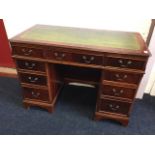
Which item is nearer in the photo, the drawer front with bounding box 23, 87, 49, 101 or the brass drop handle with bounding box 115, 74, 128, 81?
the brass drop handle with bounding box 115, 74, 128, 81

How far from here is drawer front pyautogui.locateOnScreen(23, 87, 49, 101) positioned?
1.53 m

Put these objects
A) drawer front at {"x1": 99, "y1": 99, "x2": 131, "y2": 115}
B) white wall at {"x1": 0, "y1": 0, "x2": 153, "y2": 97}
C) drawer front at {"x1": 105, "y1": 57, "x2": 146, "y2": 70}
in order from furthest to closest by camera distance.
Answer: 1. white wall at {"x1": 0, "y1": 0, "x2": 153, "y2": 97}
2. drawer front at {"x1": 99, "y1": 99, "x2": 131, "y2": 115}
3. drawer front at {"x1": 105, "y1": 57, "x2": 146, "y2": 70}

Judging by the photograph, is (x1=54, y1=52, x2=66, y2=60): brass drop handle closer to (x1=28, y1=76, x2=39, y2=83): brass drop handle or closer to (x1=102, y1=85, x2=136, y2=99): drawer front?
(x1=28, y1=76, x2=39, y2=83): brass drop handle

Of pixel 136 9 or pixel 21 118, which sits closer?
pixel 136 9

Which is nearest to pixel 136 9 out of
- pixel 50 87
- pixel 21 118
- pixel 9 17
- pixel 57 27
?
pixel 57 27

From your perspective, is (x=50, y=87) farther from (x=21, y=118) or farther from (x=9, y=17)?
(x=9, y=17)

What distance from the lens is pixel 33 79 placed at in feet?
4.76

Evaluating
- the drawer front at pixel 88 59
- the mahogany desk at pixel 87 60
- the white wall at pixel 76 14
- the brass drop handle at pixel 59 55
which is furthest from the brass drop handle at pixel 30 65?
the white wall at pixel 76 14

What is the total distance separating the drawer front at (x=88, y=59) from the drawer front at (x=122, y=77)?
11 cm

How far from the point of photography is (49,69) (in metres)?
1.40

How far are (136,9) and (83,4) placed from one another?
1.63 feet

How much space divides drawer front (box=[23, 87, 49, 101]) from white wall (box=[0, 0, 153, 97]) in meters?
0.73

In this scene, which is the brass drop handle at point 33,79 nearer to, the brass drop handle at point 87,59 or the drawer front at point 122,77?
the brass drop handle at point 87,59

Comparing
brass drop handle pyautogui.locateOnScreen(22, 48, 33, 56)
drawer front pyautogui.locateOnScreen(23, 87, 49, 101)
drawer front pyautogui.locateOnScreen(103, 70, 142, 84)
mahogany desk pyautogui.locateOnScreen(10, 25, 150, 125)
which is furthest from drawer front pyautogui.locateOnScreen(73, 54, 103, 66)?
drawer front pyautogui.locateOnScreen(23, 87, 49, 101)
